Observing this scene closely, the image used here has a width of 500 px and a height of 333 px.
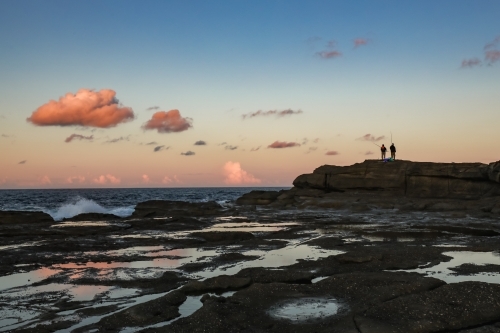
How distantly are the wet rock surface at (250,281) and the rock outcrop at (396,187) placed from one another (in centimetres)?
2510

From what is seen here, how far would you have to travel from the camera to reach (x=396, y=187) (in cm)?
6375

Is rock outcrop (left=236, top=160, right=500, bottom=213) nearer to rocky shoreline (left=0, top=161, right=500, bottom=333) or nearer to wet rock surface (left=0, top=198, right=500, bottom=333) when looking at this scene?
rocky shoreline (left=0, top=161, right=500, bottom=333)

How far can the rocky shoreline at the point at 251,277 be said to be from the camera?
11.2 m

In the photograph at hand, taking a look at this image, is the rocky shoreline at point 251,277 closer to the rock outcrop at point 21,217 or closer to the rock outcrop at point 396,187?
the rock outcrop at point 21,217

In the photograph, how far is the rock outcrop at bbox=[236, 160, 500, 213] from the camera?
56.8 meters

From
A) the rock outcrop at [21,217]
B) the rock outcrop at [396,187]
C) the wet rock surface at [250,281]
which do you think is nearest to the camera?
the wet rock surface at [250,281]

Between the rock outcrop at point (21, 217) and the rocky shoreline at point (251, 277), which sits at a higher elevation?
the rock outcrop at point (21, 217)

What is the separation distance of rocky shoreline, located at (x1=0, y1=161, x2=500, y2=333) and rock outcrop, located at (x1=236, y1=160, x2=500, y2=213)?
15313 millimetres

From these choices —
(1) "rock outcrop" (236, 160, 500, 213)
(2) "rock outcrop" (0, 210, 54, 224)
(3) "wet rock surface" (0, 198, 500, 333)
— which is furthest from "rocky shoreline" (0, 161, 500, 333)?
(1) "rock outcrop" (236, 160, 500, 213)

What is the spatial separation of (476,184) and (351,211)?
17576 mm

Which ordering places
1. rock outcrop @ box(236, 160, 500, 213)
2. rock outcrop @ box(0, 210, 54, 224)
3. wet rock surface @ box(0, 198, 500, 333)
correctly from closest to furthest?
wet rock surface @ box(0, 198, 500, 333)
rock outcrop @ box(0, 210, 54, 224)
rock outcrop @ box(236, 160, 500, 213)

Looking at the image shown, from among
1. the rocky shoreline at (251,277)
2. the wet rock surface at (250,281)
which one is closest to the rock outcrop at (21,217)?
the rocky shoreline at (251,277)

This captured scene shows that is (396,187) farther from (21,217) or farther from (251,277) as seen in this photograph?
(251,277)

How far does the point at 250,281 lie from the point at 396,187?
171ft
